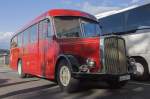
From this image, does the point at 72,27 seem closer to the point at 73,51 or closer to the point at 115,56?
the point at 73,51

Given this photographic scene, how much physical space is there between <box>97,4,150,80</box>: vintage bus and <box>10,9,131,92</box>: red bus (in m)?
2.39

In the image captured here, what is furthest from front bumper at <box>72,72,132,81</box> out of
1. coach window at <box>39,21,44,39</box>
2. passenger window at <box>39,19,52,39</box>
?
coach window at <box>39,21,44,39</box>

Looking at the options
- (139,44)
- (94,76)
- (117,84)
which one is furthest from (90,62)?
(139,44)

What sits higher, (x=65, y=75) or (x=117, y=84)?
(x=65, y=75)

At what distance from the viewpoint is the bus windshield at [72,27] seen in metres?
12.6

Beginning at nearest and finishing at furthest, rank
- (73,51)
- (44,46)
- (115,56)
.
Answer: (115,56), (73,51), (44,46)

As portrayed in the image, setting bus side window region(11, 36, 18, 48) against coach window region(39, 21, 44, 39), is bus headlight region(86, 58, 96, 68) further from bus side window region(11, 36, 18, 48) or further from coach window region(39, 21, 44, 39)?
bus side window region(11, 36, 18, 48)

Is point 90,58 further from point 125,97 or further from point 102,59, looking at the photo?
point 125,97

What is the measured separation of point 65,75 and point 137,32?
5101mm

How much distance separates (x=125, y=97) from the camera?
10.4 metres

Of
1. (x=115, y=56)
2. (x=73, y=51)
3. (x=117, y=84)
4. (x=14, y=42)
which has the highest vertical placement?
(x=14, y=42)

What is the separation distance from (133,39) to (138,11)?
4.47ft

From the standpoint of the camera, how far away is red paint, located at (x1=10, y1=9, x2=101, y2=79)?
11.4 metres

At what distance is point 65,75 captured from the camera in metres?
11.7
